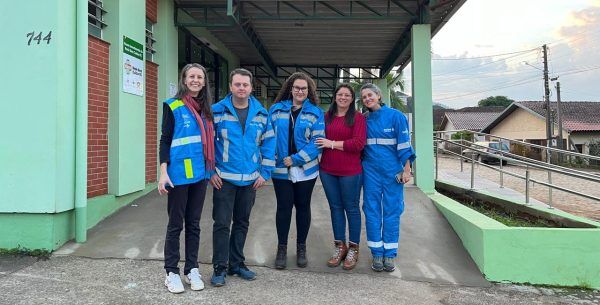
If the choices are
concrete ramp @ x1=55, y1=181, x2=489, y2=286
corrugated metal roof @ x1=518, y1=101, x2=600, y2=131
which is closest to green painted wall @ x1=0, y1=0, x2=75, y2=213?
concrete ramp @ x1=55, y1=181, x2=489, y2=286

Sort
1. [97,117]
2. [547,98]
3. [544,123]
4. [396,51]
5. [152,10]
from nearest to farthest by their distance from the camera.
Answer: 1. [97,117]
2. [152,10]
3. [396,51]
4. [547,98]
5. [544,123]

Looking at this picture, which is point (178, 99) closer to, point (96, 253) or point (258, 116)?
point (258, 116)

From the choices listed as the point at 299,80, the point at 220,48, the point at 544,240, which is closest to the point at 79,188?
the point at 299,80

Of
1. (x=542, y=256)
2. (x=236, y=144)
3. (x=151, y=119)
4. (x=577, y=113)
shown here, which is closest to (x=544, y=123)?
(x=577, y=113)

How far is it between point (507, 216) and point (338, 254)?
3.52 m

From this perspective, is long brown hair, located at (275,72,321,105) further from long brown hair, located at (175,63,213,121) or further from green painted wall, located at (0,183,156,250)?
green painted wall, located at (0,183,156,250)

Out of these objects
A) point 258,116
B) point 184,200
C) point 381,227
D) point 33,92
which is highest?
point 33,92

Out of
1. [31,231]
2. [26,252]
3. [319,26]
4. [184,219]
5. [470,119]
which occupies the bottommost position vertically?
[26,252]

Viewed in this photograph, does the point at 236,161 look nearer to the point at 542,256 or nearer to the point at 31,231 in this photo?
the point at 31,231

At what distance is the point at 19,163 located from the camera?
13.8 feet

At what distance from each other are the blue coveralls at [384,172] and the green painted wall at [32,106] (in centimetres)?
306

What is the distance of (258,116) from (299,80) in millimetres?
545

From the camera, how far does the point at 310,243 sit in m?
4.62

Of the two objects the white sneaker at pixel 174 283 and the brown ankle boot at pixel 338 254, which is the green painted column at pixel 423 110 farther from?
the white sneaker at pixel 174 283
